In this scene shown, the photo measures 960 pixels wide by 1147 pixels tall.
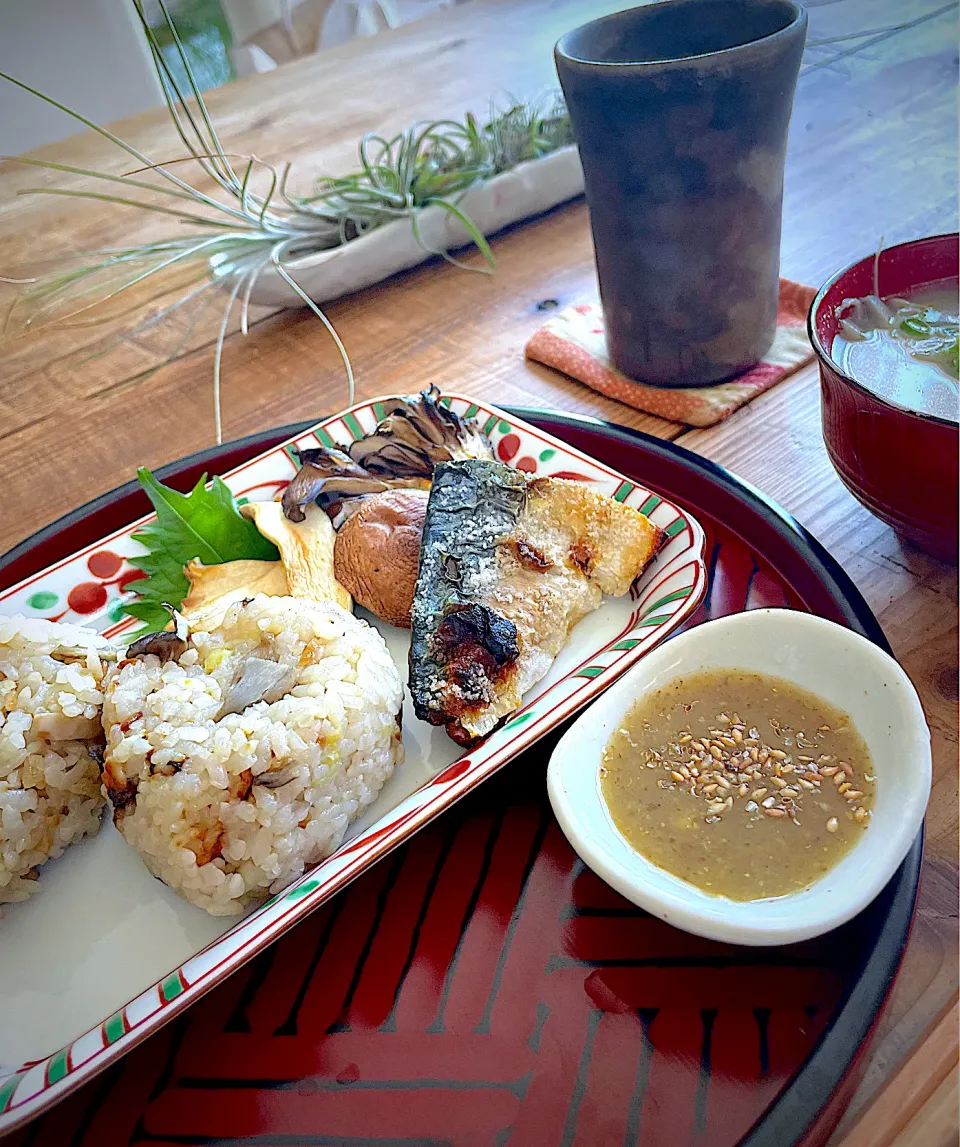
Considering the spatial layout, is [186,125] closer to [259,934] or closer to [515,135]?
[515,135]

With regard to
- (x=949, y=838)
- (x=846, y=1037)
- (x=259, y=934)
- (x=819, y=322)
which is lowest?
(x=949, y=838)

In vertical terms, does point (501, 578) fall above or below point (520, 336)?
above

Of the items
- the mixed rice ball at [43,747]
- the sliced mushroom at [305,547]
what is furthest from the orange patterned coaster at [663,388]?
the mixed rice ball at [43,747]

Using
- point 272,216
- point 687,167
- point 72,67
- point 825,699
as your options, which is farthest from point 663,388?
point 72,67

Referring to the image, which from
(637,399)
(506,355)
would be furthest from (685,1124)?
(506,355)

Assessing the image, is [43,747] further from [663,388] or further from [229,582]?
[663,388]

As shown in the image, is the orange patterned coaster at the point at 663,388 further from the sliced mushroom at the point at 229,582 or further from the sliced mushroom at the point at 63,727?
the sliced mushroom at the point at 63,727
